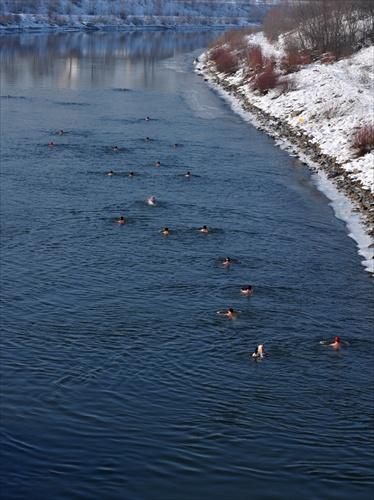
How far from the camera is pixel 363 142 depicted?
146ft

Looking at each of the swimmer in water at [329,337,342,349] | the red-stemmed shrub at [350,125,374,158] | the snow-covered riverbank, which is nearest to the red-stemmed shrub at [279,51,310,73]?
the snow-covered riverbank

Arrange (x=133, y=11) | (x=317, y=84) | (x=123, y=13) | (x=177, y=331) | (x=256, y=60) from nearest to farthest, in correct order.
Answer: (x=177, y=331) → (x=317, y=84) → (x=256, y=60) → (x=123, y=13) → (x=133, y=11)

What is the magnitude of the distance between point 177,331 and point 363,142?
23929 millimetres

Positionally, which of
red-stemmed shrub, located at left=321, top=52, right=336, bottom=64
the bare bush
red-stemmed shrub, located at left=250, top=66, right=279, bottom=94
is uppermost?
the bare bush

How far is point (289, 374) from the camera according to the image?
2227cm

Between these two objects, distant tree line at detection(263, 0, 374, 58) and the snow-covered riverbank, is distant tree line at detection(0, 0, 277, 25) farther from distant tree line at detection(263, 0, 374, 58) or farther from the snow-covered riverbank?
the snow-covered riverbank

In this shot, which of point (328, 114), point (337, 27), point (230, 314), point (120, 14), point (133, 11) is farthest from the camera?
point (133, 11)

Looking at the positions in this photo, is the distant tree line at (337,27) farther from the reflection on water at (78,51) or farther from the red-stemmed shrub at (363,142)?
the red-stemmed shrub at (363,142)

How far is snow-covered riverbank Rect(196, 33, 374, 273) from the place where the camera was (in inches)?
1483

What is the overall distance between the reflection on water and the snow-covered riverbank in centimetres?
1656

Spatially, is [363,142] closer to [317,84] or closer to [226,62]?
[317,84]

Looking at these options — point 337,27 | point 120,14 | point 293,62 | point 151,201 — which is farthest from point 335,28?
point 120,14

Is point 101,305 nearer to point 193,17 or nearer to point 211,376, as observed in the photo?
point 211,376

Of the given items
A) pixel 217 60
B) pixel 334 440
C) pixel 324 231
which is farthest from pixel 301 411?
pixel 217 60
